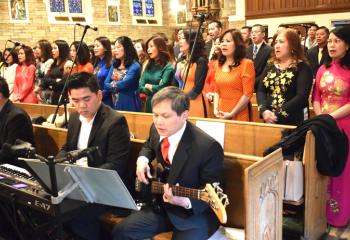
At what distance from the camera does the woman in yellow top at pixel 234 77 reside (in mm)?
3569

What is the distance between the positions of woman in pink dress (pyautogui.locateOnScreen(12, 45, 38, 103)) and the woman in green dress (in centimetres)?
206

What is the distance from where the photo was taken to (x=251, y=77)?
11.7 ft

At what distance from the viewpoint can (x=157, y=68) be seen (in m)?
4.32

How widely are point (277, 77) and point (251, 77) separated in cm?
28

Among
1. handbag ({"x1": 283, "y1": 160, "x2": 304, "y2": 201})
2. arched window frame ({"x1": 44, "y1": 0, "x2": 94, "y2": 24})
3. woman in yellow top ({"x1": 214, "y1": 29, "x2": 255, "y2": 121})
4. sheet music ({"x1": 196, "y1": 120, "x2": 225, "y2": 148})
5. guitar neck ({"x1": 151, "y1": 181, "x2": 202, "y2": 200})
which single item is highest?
arched window frame ({"x1": 44, "y1": 0, "x2": 94, "y2": 24})

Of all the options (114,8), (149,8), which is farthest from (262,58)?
(149,8)

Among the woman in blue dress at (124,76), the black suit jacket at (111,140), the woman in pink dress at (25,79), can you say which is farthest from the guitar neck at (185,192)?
the woman in pink dress at (25,79)

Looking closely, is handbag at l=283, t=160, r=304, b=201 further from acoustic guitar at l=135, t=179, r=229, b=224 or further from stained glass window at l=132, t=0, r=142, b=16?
stained glass window at l=132, t=0, r=142, b=16

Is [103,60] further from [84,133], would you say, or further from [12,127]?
[84,133]

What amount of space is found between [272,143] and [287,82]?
1.86ft

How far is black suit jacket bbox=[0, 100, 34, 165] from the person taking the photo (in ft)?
9.98

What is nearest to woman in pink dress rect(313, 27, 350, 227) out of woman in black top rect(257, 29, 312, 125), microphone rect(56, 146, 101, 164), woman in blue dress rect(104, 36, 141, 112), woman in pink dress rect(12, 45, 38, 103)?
woman in black top rect(257, 29, 312, 125)

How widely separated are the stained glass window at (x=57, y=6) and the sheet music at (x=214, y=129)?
1063cm

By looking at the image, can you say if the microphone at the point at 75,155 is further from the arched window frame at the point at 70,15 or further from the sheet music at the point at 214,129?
the arched window frame at the point at 70,15
